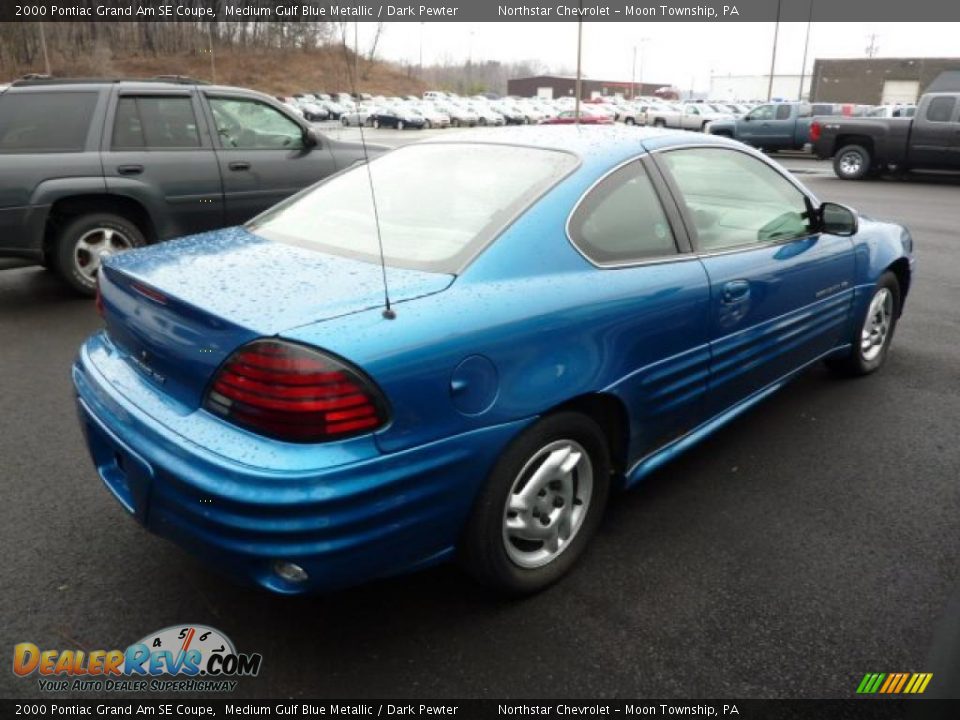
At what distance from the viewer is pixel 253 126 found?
22.6 ft

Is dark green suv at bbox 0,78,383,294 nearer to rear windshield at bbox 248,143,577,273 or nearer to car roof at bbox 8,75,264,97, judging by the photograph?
car roof at bbox 8,75,264,97

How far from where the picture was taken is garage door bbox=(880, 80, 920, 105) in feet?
187

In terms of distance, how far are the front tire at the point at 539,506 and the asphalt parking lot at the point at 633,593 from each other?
126 mm

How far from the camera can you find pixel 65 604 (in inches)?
95.1

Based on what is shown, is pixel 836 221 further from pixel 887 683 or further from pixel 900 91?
pixel 900 91

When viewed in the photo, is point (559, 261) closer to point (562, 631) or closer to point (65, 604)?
point (562, 631)

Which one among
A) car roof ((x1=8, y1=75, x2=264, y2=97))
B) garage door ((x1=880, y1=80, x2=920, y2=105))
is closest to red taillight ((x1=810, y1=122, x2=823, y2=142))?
car roof ((x1=8, y1=75, x2=264, y2=97))

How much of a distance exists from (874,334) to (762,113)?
21.1 m

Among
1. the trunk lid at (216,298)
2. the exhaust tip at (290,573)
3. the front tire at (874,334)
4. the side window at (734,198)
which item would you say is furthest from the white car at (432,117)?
the exhaust tip at (290,573)

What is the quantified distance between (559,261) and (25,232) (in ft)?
16.3

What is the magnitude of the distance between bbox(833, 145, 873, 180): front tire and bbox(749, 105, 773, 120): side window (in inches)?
268

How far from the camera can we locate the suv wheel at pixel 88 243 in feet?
19.3

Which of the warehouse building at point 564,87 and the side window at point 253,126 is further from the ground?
the warehouse building at point 564,87

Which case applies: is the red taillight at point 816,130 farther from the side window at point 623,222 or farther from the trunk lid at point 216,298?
the trunk lid at point 216,298
